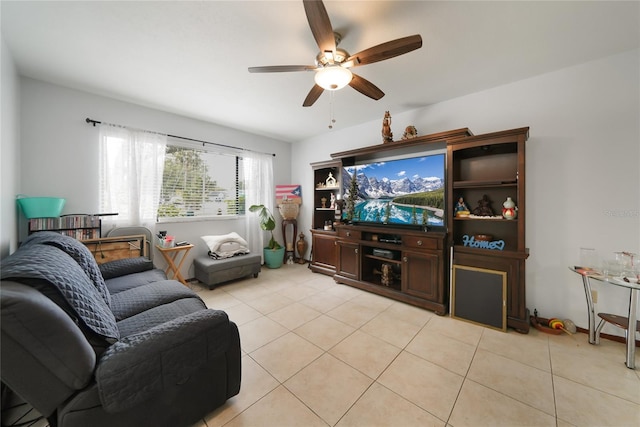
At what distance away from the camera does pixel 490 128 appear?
266 cm

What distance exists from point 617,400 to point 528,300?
112 centimetres

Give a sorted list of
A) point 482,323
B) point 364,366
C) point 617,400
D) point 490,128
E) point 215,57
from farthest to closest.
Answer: point 490,128
point 482,323
point 215,57
point 364,366
point 617,400

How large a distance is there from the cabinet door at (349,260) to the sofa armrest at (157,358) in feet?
7.47

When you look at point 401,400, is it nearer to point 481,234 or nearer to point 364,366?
point 364,366

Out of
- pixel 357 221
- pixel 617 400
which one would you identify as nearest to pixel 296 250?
pixel 357 221

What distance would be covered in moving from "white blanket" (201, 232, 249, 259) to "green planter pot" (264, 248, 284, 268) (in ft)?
1.95

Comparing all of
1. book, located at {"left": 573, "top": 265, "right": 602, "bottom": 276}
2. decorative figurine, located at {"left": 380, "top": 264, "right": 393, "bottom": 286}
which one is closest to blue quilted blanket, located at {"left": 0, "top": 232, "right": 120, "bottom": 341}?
decorative figurine, located at {"left": 380, "top": 264, "right": 393, "bottom": 286}

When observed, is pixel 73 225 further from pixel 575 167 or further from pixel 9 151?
pixel 575 167

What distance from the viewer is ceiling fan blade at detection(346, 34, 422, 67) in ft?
4.81

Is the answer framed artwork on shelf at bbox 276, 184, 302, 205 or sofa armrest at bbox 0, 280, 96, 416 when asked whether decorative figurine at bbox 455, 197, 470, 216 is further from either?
sofa armrest at bbox 0, 280, 96, 416

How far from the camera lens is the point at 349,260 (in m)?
3.45

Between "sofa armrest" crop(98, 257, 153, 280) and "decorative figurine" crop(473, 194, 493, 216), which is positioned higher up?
"decorative figurine" crop(473, 194, 493, 216)

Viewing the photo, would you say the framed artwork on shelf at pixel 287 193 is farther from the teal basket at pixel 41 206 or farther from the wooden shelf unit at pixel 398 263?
the teal basket at pixel 41 206

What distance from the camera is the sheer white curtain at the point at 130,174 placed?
2879 millimetres
